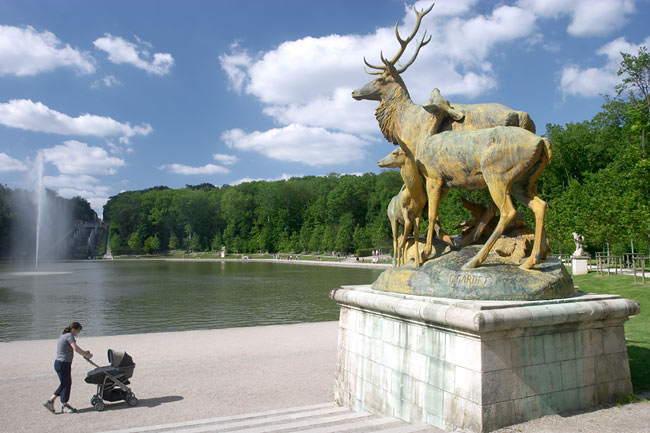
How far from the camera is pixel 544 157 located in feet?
16.4

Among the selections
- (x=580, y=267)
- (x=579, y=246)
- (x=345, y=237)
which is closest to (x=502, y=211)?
(x=580, y=267)

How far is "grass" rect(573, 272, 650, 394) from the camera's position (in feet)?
20.6

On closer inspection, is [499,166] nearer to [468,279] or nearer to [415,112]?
[468,279]

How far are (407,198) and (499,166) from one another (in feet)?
5.26

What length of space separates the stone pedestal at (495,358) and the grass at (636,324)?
124cm

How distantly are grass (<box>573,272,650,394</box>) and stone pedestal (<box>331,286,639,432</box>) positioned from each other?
48.7 inches

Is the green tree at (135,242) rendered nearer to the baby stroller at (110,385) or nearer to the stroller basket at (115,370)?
the stroller basket at (115,370)

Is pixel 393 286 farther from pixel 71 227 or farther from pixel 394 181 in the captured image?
pixel 71 227

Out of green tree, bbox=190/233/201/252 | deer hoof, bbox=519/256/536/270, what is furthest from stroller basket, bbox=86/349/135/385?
green tree, bbox=190/233/201/252

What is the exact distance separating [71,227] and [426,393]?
344 feet

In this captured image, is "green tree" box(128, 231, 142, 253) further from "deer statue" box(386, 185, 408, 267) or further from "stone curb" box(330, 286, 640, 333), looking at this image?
"stone curb" box(330, 286, 640, 333)

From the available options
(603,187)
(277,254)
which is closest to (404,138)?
(603,187)

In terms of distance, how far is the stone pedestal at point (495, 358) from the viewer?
404 cm

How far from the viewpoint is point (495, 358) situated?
13.3ft
